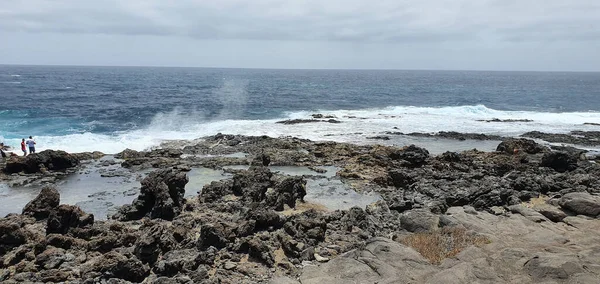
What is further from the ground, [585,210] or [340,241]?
[585,210]

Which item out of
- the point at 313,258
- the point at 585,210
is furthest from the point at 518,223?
the point at 313,258

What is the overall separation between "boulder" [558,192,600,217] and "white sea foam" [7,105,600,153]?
20.2 m

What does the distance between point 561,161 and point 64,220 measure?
A: 23.7 m

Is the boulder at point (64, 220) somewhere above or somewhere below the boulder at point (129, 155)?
above

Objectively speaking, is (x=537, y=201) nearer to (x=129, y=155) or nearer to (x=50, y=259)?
(x=50, y=259)

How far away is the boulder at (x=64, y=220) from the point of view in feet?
45.8

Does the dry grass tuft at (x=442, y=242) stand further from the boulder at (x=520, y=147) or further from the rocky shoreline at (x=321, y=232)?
the boulder at (x=520, y=147)

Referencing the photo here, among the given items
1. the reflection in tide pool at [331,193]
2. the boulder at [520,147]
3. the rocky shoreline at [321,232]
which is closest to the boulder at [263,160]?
the reflection in tide pool at [331,193]

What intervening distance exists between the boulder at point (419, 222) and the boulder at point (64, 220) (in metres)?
10.7

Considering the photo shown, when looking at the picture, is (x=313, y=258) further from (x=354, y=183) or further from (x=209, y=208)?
(x=354, y=183)

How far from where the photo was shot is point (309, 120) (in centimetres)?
4559

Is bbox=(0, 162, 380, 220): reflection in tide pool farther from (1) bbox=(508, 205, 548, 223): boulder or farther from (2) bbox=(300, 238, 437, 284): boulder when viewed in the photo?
(2) bbox=(300, 238, 437, 284): boulder

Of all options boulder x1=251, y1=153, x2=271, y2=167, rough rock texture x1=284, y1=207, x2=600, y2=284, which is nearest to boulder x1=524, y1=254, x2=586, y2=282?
rough rock texture x1=284, y1=207, x2=600, y2=284

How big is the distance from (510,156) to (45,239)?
975 inches
